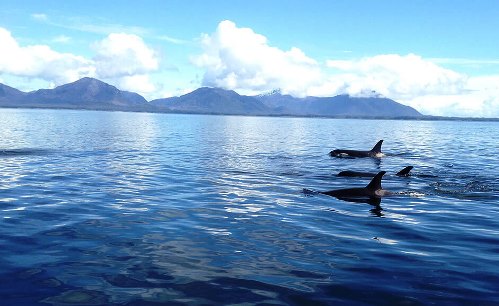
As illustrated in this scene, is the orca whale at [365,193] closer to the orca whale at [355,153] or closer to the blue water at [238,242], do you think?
the blue water at [238,242]

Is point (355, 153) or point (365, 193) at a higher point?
point (355, 153)

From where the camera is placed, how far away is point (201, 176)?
3162 centimetres

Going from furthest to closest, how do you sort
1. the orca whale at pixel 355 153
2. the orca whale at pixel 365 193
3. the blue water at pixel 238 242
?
A: the orca whale at pixel 355 153 → the orca whale at pixel 365 193 → the blue water at pixel 238 242

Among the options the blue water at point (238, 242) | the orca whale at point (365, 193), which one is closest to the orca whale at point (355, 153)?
the blue water at point (238, 242)

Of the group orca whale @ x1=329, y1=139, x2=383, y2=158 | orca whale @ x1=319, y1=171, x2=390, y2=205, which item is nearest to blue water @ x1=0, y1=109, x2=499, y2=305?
orca whale @ x1=319, y1=171, x2=390, y2=205

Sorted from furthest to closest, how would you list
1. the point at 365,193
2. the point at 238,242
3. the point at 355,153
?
the point at 355,153 → the point at 365,193 → the point at 238,242

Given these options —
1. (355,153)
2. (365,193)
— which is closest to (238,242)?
(365,193)

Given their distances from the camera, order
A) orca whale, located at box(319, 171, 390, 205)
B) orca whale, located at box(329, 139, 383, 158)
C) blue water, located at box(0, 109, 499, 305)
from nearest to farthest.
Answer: blue water, located at box(0, 109, 499, 305)
orca whale, located at box(319, 171, 390, 205)
orca whale, located at box(329, 139, 383, 158)

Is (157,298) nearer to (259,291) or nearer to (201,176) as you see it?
(259,291)

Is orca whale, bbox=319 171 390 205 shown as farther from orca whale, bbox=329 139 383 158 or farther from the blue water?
orca whale, bbox=329 139 383 158

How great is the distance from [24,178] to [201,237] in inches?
648

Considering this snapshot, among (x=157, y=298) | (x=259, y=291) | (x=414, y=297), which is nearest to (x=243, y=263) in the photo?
(x=259, y=291)

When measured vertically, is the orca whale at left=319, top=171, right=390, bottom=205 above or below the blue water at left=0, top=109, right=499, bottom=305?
above

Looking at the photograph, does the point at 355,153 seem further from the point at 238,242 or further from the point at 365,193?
the point at 238,242
